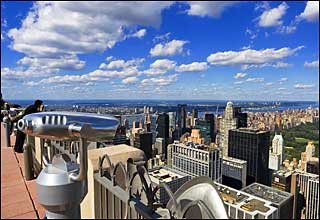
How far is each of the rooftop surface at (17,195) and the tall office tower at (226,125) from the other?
129 inches

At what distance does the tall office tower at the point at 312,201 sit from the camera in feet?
3.00

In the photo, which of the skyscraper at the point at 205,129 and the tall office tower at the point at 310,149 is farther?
the skyscraper at the point at 205,129

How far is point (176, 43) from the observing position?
2.91 meters

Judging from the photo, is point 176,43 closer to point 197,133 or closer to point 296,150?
point 296,150

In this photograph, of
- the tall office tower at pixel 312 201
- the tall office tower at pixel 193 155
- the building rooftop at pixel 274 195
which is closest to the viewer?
the building rooftop at pixel 274 195

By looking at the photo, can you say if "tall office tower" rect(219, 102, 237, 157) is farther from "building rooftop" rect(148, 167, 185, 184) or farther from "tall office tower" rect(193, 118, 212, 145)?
"building rooftop" rect(148, 167, 185, 184)

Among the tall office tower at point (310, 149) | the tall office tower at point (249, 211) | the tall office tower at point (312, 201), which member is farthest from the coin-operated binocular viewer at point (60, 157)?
the tall office tower at point (312, 201)

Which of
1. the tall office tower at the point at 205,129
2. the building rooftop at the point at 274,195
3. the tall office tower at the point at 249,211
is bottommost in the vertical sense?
the tall office tower at the point at 205,129

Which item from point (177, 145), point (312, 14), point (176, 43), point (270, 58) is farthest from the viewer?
point (177, 145)

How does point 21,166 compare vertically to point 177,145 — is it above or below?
above

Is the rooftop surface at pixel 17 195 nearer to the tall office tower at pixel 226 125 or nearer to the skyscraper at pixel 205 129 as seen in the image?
the tall office tower at pixel 226 125

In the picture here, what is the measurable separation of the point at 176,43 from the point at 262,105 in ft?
4.79

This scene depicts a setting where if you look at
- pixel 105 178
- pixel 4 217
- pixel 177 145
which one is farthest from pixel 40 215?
pixel 177 145

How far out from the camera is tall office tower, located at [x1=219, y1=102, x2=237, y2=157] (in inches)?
162
